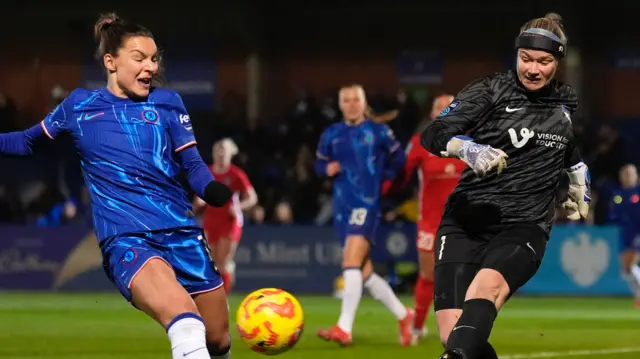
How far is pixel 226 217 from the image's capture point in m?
17.1

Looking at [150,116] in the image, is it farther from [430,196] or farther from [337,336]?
[337,336]

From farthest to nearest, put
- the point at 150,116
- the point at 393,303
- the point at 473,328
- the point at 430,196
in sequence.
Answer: the point at 393,303
the point at 430,196
the point at 150,116
the point at 473,328

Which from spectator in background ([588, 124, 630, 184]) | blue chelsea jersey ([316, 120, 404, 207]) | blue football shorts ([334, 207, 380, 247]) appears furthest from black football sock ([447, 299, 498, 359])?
spectator in background ([588, 124, 630, 184])

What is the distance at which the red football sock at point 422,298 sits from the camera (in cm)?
1159

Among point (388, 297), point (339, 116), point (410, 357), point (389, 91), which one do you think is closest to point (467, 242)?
point (410, 357)

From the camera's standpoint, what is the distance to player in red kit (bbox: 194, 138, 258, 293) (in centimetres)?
1692

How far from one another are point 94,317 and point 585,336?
20.1ft

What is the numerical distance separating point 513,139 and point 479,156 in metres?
0.61

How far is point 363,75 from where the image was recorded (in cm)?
2934

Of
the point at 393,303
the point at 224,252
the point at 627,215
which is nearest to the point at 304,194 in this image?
the point at 627,215

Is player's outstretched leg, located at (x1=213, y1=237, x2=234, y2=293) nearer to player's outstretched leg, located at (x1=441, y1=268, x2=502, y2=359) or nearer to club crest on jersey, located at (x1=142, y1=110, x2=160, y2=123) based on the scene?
club crest on jersey, located at (x1=142, y1=110, x2=160, y2=123)

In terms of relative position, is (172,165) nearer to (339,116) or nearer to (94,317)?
(94,317)

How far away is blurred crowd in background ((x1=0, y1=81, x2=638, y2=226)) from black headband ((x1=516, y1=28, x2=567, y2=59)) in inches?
597

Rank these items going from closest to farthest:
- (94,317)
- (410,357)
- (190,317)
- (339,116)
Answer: (190,317) → (410,357) → (94,317) → (339,116)
